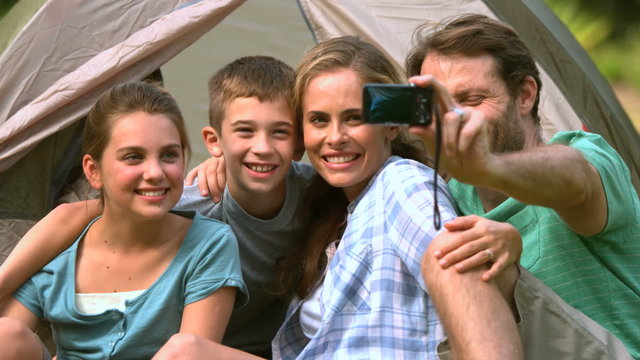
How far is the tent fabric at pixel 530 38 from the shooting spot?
264cm

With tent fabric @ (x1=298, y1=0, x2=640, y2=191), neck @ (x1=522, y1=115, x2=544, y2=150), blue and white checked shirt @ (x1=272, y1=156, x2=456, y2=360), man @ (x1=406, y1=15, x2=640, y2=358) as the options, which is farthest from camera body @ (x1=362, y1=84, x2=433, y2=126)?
tent fabric @ (x1=298, y1=0, x2=640, y2=191)

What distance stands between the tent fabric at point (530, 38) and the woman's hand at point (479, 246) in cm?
A: 128

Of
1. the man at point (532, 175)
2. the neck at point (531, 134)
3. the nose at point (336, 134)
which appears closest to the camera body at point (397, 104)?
the man at point (532, 175)

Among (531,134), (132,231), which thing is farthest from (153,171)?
(531,134)

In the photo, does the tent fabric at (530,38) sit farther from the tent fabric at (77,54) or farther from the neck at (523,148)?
the neck at (523,148)

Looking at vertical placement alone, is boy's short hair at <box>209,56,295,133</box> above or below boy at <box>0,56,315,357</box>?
above

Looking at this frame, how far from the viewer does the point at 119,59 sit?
2342 millimetres

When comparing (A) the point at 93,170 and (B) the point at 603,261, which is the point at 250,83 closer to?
(A) the point at 93,170

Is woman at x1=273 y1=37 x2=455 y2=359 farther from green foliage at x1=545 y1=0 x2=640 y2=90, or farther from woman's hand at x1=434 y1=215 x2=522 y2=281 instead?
green foliage at x1=545 y1=0 x2=640 y2=90

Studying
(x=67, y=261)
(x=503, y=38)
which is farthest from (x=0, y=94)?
(x=503, y=38)

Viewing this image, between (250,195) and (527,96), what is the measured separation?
696 mm

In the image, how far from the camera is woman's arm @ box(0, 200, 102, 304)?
6.20ft

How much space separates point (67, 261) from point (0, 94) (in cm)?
70

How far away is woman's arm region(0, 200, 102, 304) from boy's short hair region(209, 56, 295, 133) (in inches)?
15.0
